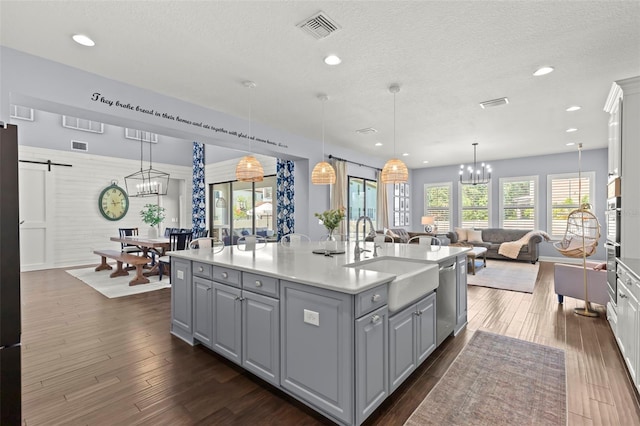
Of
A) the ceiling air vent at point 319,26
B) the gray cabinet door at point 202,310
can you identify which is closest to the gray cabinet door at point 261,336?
the gray cabinet door at point 202,310

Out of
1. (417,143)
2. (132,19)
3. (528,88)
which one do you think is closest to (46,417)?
(132,19)

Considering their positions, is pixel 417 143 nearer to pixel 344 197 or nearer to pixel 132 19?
pixel 344 197

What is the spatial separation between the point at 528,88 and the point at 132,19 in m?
4.48

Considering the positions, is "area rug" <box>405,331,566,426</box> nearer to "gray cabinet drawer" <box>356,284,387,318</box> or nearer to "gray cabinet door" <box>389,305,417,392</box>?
"gray cabinet door" <box>389,305,417,392</box>

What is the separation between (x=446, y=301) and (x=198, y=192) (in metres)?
7.78

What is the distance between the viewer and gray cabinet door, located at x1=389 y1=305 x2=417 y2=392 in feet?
6.61

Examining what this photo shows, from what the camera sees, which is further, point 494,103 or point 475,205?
point 475,205

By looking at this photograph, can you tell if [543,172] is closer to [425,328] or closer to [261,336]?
[425,328]

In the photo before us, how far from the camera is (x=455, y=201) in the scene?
981 centimetres

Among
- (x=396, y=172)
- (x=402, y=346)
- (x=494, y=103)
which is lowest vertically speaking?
(x=402, y=346)

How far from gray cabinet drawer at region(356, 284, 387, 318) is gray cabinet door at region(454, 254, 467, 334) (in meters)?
1.56

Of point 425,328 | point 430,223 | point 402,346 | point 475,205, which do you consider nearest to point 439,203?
point 430,223

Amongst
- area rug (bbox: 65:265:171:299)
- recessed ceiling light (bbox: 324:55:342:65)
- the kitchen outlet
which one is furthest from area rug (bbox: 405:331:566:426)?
area rug (bbox: 65:265:171:299)

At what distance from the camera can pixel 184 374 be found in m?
2.42
